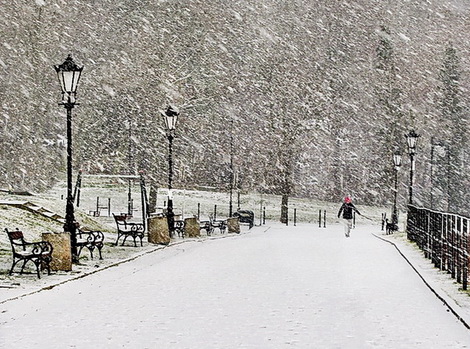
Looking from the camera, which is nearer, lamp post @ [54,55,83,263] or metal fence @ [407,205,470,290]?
metal fence @ [407,205,470,290]

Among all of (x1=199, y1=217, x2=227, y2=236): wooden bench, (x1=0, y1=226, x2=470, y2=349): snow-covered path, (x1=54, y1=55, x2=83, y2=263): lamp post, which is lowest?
(x1=199, y1=217, x2=227, y2=236): wooden bench

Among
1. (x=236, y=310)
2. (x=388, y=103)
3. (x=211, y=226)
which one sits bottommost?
(x=211, y=226)

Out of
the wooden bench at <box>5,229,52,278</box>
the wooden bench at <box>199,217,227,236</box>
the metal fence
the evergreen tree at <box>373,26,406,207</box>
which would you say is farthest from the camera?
the evergreen tree at <box>373,26,406,207</box>

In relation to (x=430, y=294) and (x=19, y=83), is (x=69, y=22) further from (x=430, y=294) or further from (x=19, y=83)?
(x=430, y=294)

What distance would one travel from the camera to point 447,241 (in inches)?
691

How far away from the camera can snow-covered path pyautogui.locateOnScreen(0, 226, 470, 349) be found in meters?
10.1

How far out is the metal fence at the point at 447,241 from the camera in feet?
49.2

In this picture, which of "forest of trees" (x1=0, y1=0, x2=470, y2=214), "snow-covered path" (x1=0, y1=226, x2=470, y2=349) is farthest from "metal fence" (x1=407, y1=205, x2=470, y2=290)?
"forest of trees" (x1=0, y1=0, x2=470, y2=214)

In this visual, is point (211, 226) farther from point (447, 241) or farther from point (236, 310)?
point (236, 310)

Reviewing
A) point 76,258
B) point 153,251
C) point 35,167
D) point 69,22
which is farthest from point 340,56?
point 76,258

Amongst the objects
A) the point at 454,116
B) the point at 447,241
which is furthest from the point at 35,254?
the point at 454,116

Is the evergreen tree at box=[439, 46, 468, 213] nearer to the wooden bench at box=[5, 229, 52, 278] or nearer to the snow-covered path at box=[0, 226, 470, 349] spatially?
the snow-covered path at box=[0, 226, 470, 349]

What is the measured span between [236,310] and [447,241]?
6.50m

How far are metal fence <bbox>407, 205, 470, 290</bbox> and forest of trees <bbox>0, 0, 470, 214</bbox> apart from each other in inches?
827
